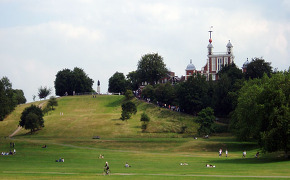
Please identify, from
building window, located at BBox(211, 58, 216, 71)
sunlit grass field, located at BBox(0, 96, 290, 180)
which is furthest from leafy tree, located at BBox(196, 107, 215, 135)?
building window, located at BBox(211, 58, 216, 71)

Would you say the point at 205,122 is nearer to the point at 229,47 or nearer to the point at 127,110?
the point at 127,110

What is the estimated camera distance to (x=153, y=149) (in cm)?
9019

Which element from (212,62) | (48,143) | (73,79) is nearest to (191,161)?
(48,143)

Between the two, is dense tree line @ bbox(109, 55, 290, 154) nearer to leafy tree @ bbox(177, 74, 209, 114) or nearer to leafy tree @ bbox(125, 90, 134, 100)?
leafy tree @ bbox(177, 74, 209, 114)

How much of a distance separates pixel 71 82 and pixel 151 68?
135 feet

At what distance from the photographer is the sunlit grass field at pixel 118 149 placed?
5276cm

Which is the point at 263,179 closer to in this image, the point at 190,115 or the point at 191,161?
the point at 191,161

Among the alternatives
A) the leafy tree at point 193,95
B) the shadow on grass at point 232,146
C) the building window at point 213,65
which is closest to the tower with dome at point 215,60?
the building window at point 213,65

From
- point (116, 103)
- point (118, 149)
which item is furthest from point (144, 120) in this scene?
point (116, 103)

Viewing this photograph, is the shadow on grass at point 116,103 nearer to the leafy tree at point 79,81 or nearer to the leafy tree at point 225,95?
the leafy tree at point 225,95

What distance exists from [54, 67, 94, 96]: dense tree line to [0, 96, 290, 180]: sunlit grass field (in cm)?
2668

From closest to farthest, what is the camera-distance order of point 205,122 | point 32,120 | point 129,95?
point 205,122
point 32,120
point 129,95

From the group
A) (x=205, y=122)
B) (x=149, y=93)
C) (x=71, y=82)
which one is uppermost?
(x=71, y=82)

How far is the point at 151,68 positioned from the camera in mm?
167875
